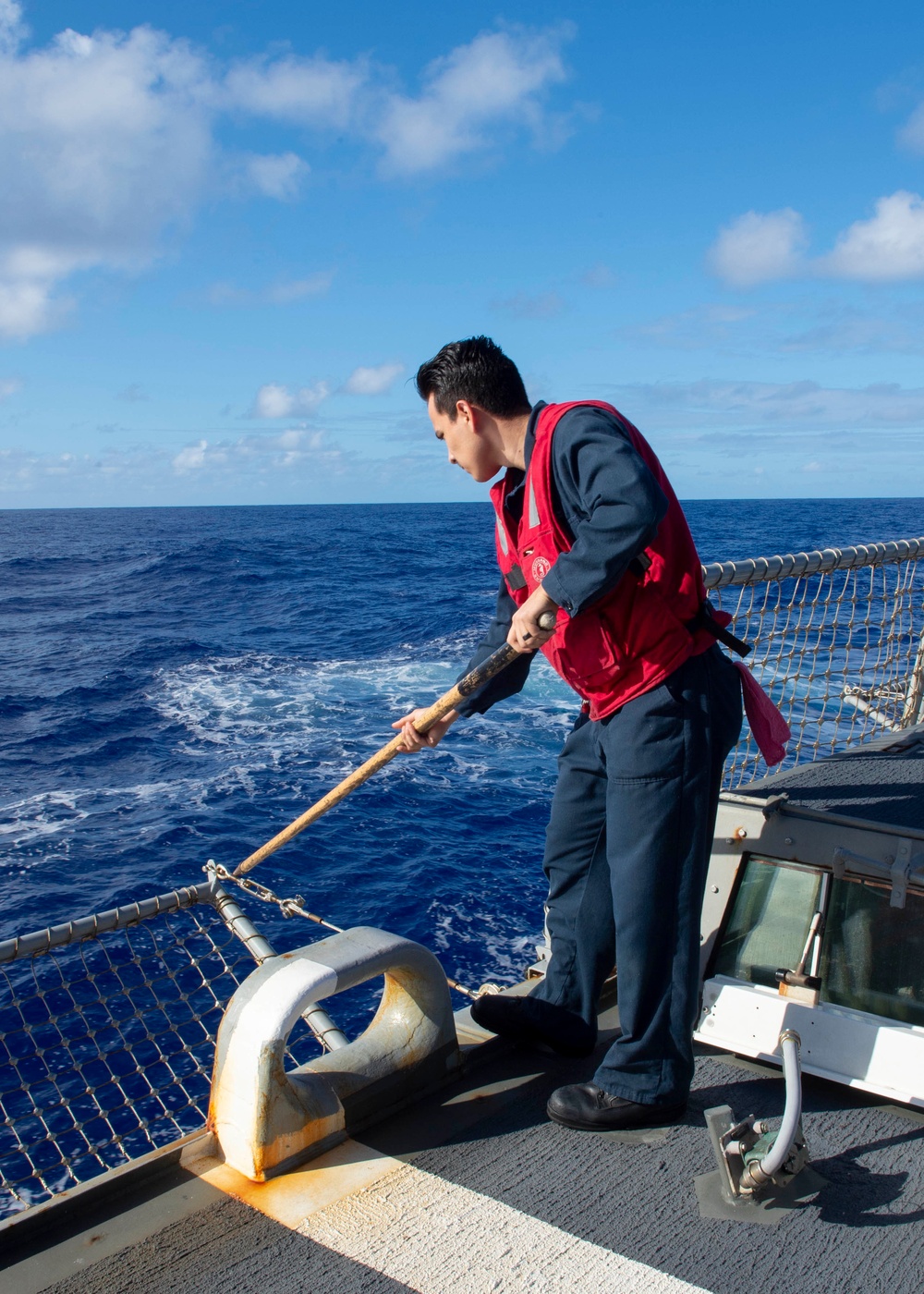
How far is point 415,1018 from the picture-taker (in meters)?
2.44

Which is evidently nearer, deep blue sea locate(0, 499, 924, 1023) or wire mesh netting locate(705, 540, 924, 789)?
wire mesh netting locate(705, 540, 924, 789)

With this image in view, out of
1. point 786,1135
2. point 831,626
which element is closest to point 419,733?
point 786,1135

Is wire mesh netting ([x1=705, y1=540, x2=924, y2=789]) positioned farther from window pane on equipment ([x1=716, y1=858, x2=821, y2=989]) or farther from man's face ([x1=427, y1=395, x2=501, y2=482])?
man's face ([x1=427, y1=395, x2=501, y2=482])

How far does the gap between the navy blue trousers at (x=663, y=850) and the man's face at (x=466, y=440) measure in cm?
63

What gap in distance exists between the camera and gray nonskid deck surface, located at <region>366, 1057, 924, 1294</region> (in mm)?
1854

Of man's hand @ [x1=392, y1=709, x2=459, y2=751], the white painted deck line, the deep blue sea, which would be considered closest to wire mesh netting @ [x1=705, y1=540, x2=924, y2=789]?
man's hand @ [x1=392, y1=709, x2=459, y2=751]

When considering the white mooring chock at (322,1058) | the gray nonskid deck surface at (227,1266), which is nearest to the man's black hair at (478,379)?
the white mooring chock at (322,1058)

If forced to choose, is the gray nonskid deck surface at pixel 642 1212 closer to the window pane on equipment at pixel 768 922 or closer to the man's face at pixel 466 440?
the window pane on equipment at pixel 768 922

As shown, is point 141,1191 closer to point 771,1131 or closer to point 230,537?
point 771,1131

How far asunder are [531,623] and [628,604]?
0.23m

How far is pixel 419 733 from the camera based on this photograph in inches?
97.2

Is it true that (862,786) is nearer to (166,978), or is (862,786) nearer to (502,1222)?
(502,1222)

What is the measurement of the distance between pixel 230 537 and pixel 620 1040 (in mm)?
57090

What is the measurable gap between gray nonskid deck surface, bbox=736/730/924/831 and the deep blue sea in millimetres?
4837
